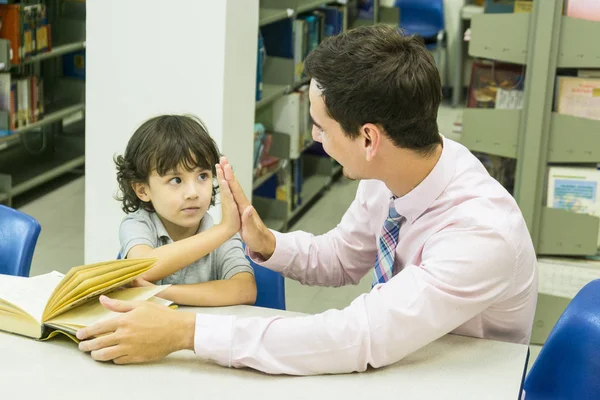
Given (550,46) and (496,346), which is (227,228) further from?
(550,46)

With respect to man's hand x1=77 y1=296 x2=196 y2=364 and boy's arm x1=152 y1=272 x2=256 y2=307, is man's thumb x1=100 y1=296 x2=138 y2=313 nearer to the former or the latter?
man's hand x1=77 y1=296 x2=196 y2=364

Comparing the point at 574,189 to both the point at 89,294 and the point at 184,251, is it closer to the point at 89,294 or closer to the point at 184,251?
the point at 184,251

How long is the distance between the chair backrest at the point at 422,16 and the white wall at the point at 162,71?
5.03 m

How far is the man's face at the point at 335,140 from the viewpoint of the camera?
170 centimetres

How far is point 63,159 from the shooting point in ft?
17.9

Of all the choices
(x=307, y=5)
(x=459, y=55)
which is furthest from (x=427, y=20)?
(x=307, y=5)

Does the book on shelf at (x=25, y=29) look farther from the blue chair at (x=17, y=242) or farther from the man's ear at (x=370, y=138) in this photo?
the man's ear at (x=370, y=138)

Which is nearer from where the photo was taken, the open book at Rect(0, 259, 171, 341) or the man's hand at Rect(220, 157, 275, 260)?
the open book at Rect(0, 259, 171, 341)

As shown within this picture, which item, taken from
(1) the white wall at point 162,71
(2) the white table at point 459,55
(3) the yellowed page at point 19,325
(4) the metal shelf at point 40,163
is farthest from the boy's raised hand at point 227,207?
(2) the white table at point 459,55

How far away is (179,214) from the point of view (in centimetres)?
201

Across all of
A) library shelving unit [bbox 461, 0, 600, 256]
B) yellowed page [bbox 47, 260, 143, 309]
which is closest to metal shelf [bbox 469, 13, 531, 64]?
library shelving unit [bbox 461, 0, 600, 256]

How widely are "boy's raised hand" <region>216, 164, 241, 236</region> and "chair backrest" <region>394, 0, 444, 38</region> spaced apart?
6.27 metres

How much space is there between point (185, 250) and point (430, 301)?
592mm

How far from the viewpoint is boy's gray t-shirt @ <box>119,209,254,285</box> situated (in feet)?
6.53
